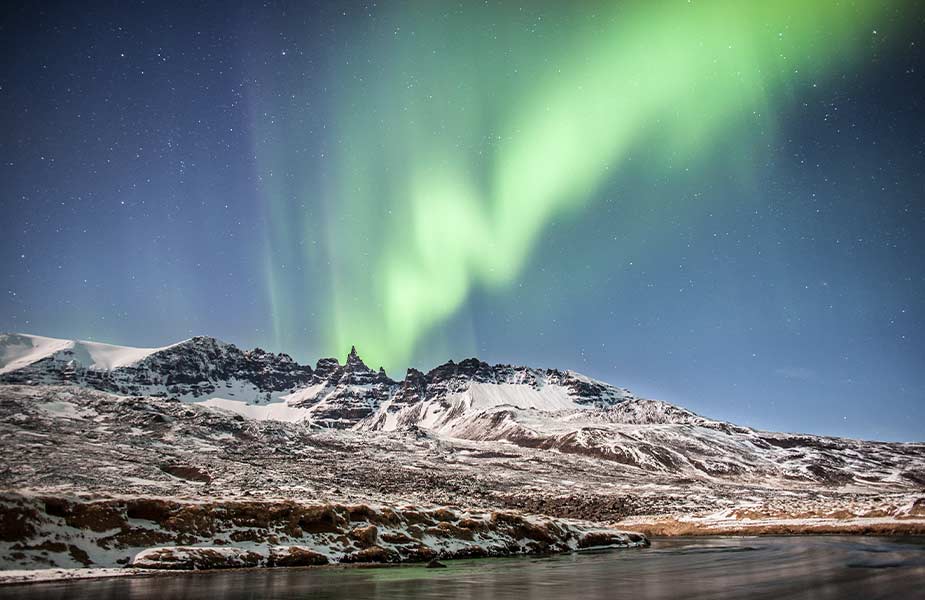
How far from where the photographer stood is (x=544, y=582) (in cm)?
1973

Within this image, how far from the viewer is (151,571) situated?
72.4 ft

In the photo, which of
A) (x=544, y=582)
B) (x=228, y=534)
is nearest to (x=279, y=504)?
(x=228, y=534)

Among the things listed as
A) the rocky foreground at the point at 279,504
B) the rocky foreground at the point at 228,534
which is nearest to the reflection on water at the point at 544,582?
the rocky foreground at the point at 228,534

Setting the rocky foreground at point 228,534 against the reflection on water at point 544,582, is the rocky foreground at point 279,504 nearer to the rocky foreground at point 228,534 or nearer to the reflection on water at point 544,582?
the rocky foreground at point 228,534

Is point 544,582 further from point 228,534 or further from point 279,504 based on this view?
point 279,504

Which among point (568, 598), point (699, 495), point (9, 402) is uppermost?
point (9, 402)

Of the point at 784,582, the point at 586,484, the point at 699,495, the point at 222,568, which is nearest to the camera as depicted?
the point at 784,582

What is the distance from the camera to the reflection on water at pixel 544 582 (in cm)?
1623

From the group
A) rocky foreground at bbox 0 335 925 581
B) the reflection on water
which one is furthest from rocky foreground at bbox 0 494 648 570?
the reflection on water

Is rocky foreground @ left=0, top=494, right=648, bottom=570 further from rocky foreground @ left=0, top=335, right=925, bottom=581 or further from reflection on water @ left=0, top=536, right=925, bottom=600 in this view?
reflection on water @ left=0, top=536, right=925, bottom=600

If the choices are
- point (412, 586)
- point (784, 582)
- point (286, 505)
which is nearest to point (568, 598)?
point (412, 586)

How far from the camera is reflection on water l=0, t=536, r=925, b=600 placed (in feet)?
53.3

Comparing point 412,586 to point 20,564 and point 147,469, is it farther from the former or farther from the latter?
point 147,469

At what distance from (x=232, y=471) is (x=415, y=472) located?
183 feet
